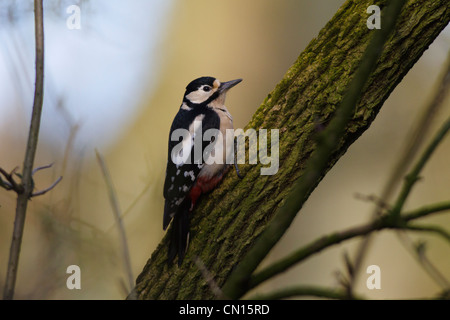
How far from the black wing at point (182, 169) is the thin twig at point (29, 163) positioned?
0.97 m

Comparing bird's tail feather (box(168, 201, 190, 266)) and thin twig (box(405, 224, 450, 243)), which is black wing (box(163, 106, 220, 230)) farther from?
thin twig (box(405, 224, 450, 243))

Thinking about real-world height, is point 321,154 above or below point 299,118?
below

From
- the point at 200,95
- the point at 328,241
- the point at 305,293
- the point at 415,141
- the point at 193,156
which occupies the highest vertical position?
the point at 200,95

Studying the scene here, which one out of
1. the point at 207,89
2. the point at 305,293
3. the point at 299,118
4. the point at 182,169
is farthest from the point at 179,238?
the point at 207,89

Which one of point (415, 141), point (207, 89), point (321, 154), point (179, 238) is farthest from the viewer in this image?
point (207, 89)

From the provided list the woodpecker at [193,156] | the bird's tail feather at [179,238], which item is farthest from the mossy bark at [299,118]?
the woodpecker at [193,156]

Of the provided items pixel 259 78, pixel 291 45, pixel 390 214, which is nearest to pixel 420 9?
pixel 390 214

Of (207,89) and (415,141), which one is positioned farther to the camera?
(207,89)

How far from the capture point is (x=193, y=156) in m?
2.63

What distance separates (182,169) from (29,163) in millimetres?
1164

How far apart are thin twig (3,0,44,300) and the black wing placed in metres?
0.97

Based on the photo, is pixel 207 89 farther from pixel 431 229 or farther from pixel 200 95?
pixel 431 229

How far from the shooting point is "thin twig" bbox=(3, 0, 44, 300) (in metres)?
1.39
